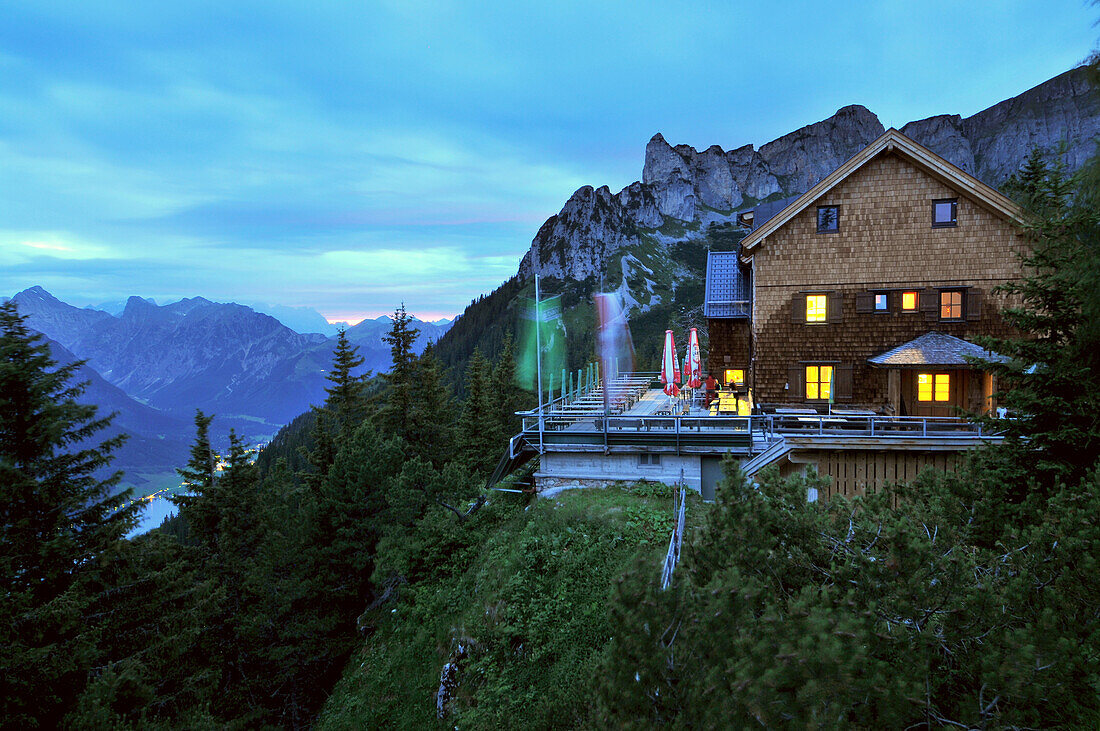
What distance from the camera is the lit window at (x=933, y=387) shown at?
19.6 meters

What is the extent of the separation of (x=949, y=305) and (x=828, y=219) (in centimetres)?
546

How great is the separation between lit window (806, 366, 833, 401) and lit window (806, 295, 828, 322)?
6.38 feet

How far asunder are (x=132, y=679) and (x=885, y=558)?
13464 mm

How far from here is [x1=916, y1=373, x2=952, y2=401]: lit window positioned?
64.3 ft

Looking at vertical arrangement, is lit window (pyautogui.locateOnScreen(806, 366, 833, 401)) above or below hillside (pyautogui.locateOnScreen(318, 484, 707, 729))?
above

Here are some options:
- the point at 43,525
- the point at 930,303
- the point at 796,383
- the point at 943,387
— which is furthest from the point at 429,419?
the point at 930,303

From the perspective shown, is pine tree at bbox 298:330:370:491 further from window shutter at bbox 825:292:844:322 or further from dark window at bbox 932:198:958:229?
dark window at bbox 932:198:958:229

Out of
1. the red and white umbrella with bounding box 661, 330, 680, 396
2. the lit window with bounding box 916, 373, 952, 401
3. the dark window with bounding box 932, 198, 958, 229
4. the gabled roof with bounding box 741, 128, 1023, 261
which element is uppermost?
the gabled roof with bounding box 741, 128, 1023, 261

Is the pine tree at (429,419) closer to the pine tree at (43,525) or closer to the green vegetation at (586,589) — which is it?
the green vegetation at (586,589)

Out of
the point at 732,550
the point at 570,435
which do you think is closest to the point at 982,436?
the point at 570,435

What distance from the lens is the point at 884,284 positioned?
2028 centimetres

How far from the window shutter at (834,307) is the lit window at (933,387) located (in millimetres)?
3546

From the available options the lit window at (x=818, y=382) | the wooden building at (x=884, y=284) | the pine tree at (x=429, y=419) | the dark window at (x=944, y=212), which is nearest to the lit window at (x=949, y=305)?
the wooden building at (x=884, y=284)

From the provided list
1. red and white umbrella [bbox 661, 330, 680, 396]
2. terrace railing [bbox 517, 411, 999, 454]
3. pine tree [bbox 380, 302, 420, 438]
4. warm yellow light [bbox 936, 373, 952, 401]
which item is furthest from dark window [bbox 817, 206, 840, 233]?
pine tree [bbox 380, 302, 420, 438]
